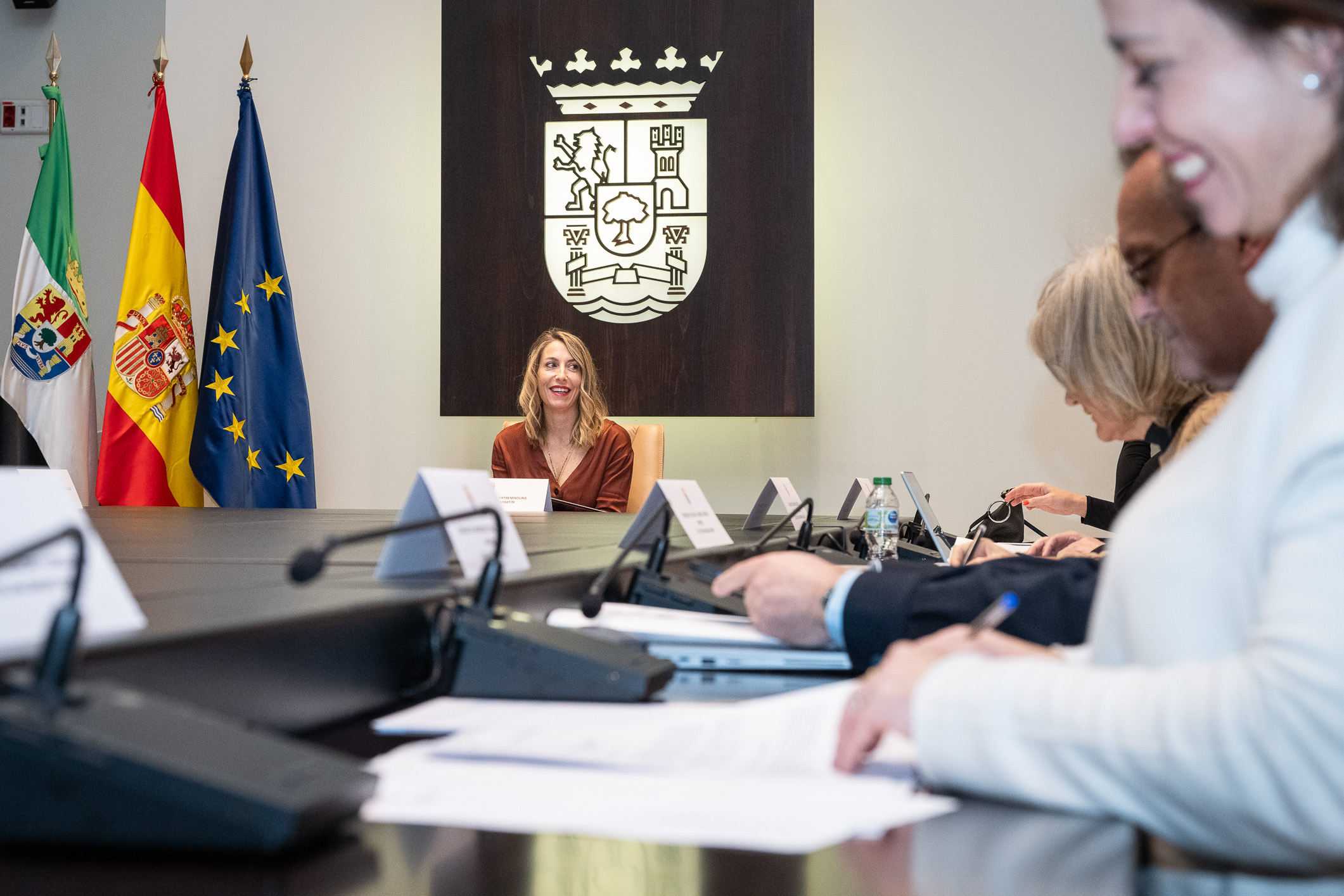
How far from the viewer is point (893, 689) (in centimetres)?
63

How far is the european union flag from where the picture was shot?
419 cm

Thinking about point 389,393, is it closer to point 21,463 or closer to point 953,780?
point 21,463

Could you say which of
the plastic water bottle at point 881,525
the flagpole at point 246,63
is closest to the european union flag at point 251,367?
the flagpole at point 246,63

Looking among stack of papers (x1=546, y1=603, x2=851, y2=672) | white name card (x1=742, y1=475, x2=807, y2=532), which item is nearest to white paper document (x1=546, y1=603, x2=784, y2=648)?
stack of papers (x1=546, y1=603, x2=851, y2=672)

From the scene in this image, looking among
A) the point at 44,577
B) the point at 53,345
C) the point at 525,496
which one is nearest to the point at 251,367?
the point at 53,345

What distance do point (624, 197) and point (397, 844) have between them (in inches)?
162

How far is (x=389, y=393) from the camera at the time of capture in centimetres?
488

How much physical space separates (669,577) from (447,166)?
A: 3546 millimetres

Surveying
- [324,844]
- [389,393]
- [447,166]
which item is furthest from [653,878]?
[389,393]

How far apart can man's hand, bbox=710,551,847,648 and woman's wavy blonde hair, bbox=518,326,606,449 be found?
3.24 metres

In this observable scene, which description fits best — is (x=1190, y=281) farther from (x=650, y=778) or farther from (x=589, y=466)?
(x=589, y=466)

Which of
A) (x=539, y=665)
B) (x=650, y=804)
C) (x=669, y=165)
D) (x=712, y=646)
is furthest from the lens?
(x=669, y=165)

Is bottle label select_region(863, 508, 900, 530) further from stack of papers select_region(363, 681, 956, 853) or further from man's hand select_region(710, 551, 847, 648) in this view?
stack of papers select_region(363, 681, 956, 853)

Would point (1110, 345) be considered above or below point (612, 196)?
below
